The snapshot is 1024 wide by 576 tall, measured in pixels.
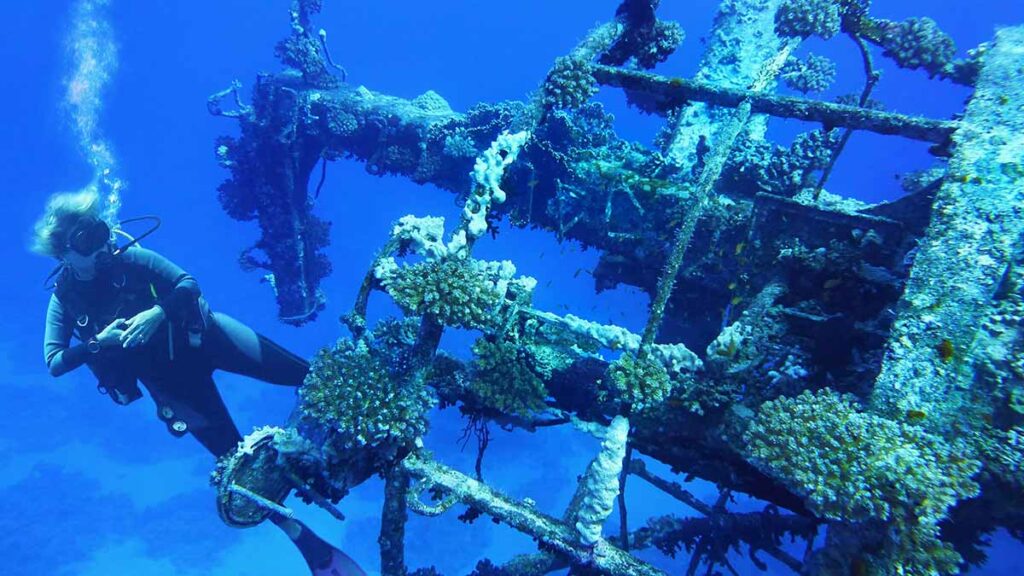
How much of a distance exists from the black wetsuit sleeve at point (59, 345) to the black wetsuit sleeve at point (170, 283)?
42.5 inches

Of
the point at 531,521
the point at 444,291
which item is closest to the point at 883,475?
the point at 531,521

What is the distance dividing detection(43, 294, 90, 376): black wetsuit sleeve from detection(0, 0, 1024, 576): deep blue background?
267 inches

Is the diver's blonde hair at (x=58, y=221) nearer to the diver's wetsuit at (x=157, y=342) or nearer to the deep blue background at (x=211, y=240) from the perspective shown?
the diver's wetsuit at (x=157, y=342)

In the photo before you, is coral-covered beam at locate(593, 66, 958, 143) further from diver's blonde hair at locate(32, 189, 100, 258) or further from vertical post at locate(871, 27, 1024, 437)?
diver's blonde hair at locate(32, 189, 100, 258)

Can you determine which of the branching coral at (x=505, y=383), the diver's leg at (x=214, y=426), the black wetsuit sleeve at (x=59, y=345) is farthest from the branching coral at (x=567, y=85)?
the black wetsuit sleeve at (x=59, y=345)

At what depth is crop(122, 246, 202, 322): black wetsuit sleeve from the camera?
7.31m

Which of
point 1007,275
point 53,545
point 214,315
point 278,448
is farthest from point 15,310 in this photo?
point 1007,275

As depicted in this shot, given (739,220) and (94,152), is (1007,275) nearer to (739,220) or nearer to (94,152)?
(739,220)

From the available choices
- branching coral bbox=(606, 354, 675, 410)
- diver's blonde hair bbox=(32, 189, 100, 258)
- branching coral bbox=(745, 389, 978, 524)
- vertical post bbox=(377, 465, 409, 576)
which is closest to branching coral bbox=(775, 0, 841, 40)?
branching coral bbox=(606, 354, 675, 410)

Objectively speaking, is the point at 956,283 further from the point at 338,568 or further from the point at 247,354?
the point at 247,354

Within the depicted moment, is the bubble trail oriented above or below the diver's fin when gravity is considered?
above

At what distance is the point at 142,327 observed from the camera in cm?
674

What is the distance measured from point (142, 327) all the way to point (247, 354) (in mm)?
1932

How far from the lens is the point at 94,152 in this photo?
2178 cm
